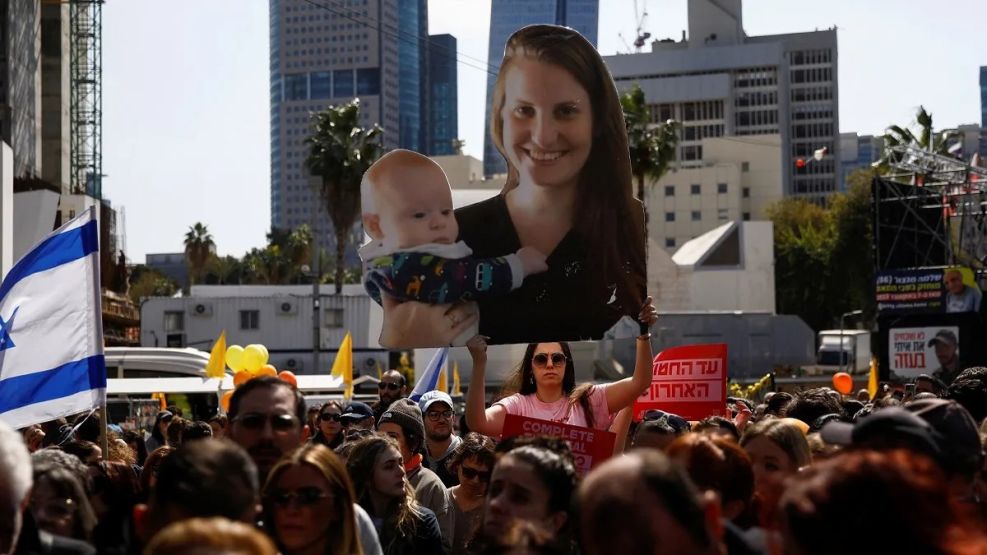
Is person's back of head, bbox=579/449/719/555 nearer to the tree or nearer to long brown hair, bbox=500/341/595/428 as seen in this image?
long brown hair, bbox=500/341/595/428

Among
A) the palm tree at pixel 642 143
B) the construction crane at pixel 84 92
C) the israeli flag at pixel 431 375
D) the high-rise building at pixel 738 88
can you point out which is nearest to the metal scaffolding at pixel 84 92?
the construction crane at pixel 84 92

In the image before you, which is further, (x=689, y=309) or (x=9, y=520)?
(x=689, y=309)

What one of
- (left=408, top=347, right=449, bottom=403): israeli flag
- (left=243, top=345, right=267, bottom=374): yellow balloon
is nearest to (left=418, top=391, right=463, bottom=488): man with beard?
(left=408, top=347, right=449, bottom=403): israeli flag

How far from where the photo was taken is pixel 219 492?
401cm

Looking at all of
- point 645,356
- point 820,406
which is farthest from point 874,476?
point 820,406

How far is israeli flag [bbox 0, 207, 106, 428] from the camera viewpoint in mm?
8344

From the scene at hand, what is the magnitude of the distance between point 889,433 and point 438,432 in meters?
5.87

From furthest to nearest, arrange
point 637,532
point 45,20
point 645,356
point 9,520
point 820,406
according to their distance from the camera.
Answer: point 45,20 < point 820,406 < point 645,356 < point 9,520 < point 637,532

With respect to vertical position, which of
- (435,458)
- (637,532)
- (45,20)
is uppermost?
(45,20)

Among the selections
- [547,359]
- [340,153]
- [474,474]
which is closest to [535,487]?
[474,474]

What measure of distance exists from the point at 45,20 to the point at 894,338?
35.2 m

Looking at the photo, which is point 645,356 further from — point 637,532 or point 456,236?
point 637,532

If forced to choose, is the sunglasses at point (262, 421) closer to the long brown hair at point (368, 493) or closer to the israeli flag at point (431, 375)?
the long brown hair at point (368, 493)

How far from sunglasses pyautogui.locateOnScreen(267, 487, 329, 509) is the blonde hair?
1316mm
